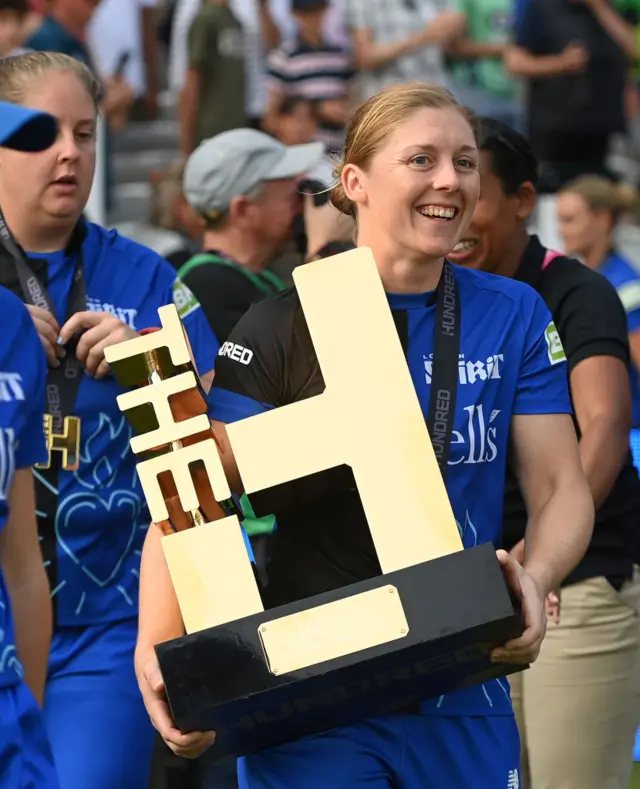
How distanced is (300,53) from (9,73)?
6.52 m

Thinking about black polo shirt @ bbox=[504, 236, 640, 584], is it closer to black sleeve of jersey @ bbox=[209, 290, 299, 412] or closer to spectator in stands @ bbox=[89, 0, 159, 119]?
black sleeve of jersey @ bbox=[209, 290, 299, 412]

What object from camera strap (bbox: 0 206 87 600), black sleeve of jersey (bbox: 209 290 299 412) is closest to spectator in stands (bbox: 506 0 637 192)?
camera strap (bbox: 0 206 87 600)

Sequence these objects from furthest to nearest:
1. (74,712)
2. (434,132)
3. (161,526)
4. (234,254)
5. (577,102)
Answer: (577,102), (234,254), (74,712), (434,132), (161,526)

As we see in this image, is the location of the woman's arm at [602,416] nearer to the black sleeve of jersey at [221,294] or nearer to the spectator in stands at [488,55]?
the black sleeve of jersey at [221,294]

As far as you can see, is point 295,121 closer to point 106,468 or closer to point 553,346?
point 106,468

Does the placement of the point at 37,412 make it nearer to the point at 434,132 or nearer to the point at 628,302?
the point at 434,132

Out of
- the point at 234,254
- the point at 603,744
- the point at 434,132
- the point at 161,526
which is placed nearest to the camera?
the point at 161,526

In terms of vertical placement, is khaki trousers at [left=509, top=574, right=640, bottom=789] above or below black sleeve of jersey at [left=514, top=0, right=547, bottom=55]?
below

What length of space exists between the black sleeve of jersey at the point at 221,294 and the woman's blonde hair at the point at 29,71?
1.07m

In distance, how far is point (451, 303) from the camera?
321 centimetres

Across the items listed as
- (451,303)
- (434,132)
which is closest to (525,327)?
(451,303)

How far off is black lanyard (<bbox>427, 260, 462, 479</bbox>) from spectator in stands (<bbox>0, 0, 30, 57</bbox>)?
6.02 m

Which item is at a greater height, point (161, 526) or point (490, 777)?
point (161, 526)

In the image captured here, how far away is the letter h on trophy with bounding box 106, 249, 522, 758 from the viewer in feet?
8.79
